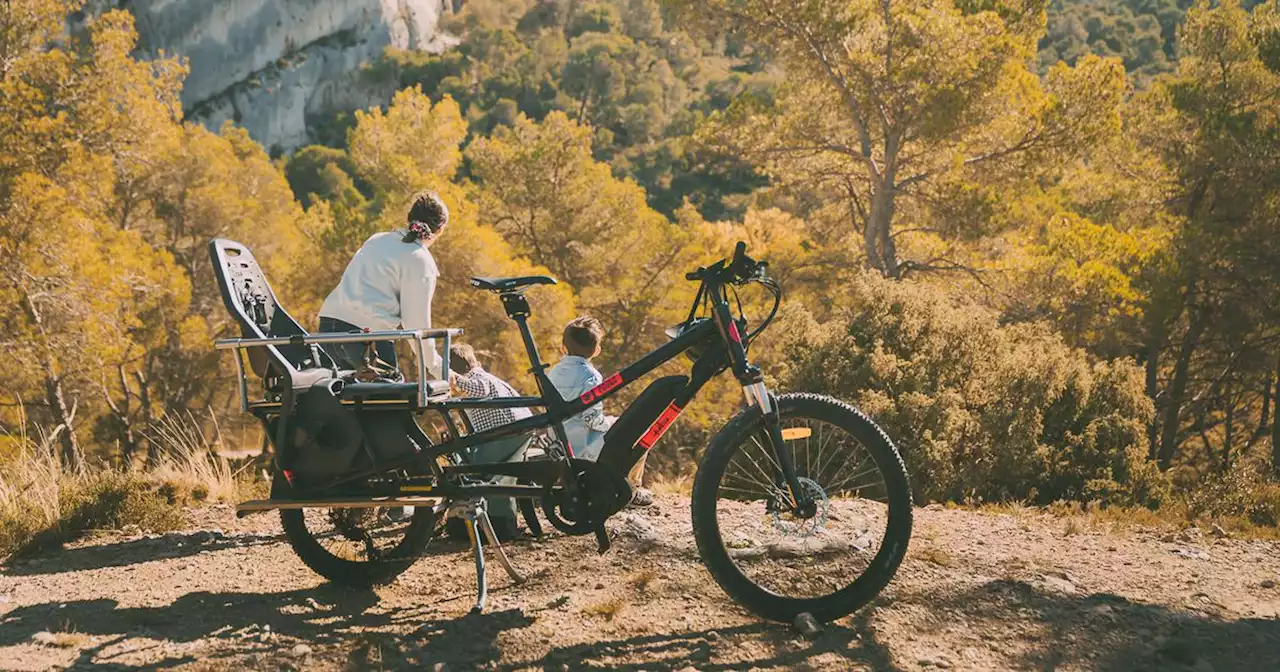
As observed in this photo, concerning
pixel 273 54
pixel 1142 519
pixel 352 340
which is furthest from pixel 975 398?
pixel 273 54

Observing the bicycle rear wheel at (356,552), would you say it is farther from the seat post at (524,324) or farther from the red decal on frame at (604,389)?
the red decal on frame at (604,389)

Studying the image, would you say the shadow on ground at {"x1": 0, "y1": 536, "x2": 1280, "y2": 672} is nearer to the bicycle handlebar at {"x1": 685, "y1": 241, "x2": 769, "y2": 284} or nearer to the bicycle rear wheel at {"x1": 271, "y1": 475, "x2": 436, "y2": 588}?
the bicycle rear wheel at {"x1": 271, "y1": 475, "x2": 436, "y2": 588}

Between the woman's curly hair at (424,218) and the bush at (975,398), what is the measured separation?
16.6 feet

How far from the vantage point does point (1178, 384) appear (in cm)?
1902

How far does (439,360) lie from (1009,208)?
15.0 metres

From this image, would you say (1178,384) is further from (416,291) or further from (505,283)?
(505,283)

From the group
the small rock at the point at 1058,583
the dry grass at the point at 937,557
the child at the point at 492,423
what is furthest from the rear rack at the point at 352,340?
the small rock at the point at 1058,583

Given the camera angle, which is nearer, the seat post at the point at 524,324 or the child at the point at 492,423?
the seat post at the point at 524,324

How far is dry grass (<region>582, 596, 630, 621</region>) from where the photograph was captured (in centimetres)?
391

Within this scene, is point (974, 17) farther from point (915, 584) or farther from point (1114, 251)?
point (915, 584)

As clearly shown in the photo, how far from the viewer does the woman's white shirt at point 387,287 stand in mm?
4691

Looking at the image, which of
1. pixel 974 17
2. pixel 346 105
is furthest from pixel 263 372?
pixel 346 105

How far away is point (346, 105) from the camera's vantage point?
101 m

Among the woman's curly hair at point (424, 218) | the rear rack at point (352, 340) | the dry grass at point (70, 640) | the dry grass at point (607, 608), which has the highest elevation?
the woman's curly hair at point (424, 218)
